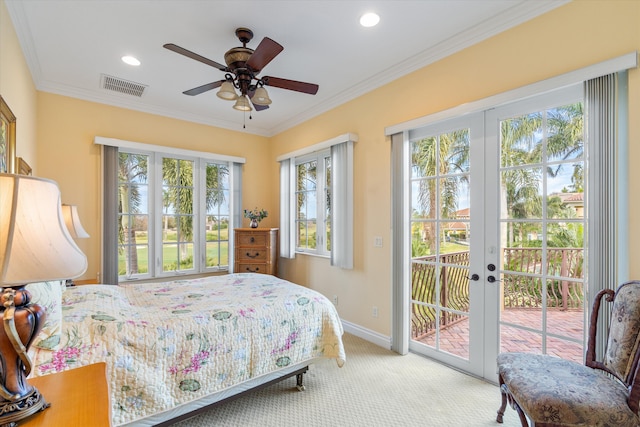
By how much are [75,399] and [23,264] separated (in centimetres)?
57


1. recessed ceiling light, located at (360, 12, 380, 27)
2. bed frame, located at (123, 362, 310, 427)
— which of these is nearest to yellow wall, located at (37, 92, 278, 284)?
bed frame, located at (123, 362, 310, 427)

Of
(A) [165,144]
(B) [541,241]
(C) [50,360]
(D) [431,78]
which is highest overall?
(D) [431,78]

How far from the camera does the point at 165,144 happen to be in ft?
13.9

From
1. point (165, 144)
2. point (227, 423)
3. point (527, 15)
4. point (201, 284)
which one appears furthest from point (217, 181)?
point (527, 15)

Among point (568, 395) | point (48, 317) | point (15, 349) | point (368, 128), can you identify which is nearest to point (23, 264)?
point (15, 349)

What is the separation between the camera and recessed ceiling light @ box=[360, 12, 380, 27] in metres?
2.30

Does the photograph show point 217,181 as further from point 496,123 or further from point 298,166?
point 496,123

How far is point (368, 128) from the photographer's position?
11.4 ft

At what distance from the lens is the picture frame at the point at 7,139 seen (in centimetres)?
198

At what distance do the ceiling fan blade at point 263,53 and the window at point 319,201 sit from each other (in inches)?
59.1

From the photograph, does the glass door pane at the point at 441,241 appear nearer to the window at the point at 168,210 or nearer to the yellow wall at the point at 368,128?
the yellow wall at the point at 368,128

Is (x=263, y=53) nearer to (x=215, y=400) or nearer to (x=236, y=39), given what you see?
(x=236, y=39)

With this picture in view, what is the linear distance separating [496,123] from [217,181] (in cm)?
373

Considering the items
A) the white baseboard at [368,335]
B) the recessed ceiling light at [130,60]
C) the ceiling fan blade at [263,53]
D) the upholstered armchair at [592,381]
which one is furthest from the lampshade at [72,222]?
the upholstered armchair at [592,381]
